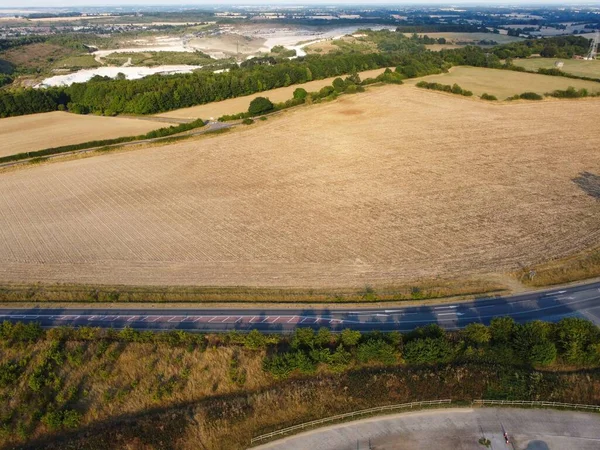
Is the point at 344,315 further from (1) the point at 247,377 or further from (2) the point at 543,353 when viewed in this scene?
(2) the point at 543,353

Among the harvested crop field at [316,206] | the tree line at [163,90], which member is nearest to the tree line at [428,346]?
the harvested crop field at [316,206]

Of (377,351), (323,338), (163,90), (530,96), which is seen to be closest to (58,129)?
(163,90)

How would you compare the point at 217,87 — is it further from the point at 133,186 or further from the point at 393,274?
the point at 393,274

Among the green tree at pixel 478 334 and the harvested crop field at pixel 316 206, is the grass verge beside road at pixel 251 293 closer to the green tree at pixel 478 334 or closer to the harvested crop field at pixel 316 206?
the harvested crop field at pixel 316 206

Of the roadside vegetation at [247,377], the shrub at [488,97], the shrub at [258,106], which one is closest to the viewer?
the roadside vegetation at [247,377]

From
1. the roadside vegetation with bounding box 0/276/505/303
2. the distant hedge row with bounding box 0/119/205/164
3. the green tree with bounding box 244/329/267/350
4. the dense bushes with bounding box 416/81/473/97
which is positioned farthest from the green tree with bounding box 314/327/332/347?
the dense bushes with bounding box 416/81/473/97
